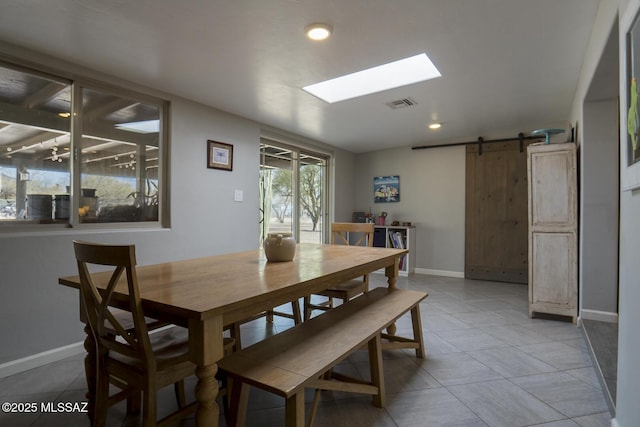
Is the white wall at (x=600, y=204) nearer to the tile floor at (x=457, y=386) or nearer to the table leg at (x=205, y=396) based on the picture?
the tile floor at (x=457, y=386)

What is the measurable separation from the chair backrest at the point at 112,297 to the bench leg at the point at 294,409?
54 cm

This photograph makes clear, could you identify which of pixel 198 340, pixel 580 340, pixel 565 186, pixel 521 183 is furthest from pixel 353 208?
pixel 198 340

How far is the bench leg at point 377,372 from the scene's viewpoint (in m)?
1.76

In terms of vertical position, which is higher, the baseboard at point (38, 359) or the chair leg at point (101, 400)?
the chair leg at point (101, 400)

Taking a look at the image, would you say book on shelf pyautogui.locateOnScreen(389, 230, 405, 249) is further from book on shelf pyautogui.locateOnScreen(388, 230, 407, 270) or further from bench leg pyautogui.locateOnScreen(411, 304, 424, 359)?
bench leg pyautogui.locateOnScreen(411, 304, 424, 359)

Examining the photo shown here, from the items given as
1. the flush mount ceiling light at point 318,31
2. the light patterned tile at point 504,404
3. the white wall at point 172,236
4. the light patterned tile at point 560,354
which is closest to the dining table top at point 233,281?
the light patterned tile at point 504,404

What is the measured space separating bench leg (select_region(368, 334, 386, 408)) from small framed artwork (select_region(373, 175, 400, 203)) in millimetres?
4135

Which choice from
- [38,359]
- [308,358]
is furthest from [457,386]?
[38,359]

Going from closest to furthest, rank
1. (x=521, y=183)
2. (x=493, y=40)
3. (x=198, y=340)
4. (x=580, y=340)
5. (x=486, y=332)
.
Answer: (x=198, y=340) < (x=493, y=40) < (x=580, y=340) < (x=486, y=332) < (x=521, y=183)

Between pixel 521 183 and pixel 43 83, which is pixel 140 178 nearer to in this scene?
pixel 43 83

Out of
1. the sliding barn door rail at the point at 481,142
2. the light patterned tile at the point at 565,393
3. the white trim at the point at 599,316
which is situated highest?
the sliding barn door rail at the point at 481,142

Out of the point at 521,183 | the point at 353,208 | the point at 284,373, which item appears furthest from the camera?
the point at 353,208

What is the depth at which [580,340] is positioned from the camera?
2596 mm

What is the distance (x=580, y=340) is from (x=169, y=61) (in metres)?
3.84
